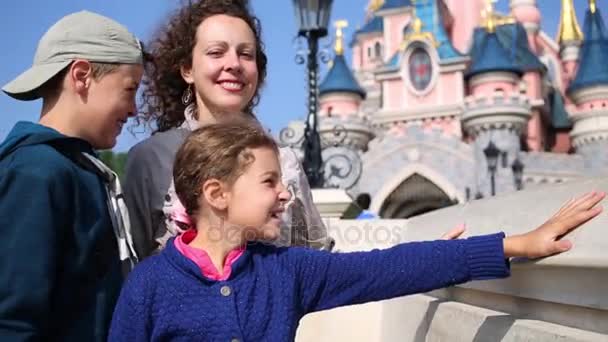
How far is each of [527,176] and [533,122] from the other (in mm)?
3918

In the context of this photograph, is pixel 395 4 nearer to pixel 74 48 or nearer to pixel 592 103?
pixel 592 103

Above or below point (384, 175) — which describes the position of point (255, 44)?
above

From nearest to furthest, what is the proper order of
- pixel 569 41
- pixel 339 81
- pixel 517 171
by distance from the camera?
pixel 517 171 → pixel 339 81 → pixel 569 41

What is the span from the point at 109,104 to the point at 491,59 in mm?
20372

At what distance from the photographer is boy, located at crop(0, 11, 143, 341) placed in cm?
107

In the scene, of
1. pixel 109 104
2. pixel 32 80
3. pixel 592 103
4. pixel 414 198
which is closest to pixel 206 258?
pixel 109 104

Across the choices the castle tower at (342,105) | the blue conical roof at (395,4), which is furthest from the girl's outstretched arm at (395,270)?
the blue conical roof at (395,4)

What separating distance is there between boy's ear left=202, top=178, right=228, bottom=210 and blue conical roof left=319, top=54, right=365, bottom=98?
2181 cm

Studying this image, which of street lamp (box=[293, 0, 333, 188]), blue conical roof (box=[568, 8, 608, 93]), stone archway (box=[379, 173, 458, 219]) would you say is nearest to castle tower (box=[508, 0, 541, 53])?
blue conical roof (box=[568, 8, 608, 93])

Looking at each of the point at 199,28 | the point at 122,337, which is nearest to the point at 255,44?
the point at 199,28

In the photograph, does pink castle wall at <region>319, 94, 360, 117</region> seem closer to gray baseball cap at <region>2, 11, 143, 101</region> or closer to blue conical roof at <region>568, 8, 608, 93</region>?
blue conical roof at <region>568, 8, 608, 93</region>

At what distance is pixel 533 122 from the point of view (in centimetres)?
2184

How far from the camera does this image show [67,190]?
1152mm

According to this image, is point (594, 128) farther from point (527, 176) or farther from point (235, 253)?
point (235, 253)
